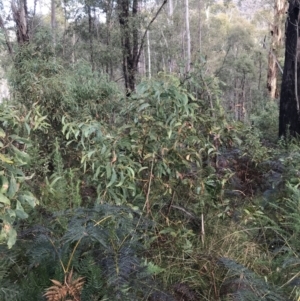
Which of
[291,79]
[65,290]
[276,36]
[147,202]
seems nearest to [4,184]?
[65,290]

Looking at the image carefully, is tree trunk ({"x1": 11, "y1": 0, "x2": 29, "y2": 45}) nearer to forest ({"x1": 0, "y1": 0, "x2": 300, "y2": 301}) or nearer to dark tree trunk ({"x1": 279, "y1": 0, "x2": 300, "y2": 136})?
forest ({"x1": 0, "y1": 0, "x2": 300, "y2": 301})

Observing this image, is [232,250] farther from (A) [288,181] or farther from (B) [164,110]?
(B) [164,110]

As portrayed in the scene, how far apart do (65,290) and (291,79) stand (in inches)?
204

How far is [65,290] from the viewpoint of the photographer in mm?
1454

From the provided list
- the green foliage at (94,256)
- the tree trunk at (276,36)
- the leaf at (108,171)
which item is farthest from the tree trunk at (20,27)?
→ the tree trunk at (276,36)

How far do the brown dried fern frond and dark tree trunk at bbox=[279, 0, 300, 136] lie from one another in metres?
4.48

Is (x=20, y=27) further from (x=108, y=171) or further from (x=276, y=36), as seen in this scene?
(x=276, y=36)

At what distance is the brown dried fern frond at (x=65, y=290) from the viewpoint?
1.43 meters

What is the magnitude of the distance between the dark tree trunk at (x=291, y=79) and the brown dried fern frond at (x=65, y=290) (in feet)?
14.7

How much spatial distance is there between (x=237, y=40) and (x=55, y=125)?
98.0 ft

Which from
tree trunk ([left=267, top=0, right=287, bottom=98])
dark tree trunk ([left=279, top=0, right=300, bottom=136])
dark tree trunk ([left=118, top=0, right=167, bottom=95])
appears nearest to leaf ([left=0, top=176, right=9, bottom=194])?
dark tree trunk ([left=279, top=0, right=300, bottom=136])

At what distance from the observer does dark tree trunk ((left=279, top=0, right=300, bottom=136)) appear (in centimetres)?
538

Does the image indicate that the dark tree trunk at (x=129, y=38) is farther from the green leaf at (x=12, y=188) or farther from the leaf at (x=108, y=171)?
the green leaf at (x=12, y=188)

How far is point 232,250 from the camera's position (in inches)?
94.9
